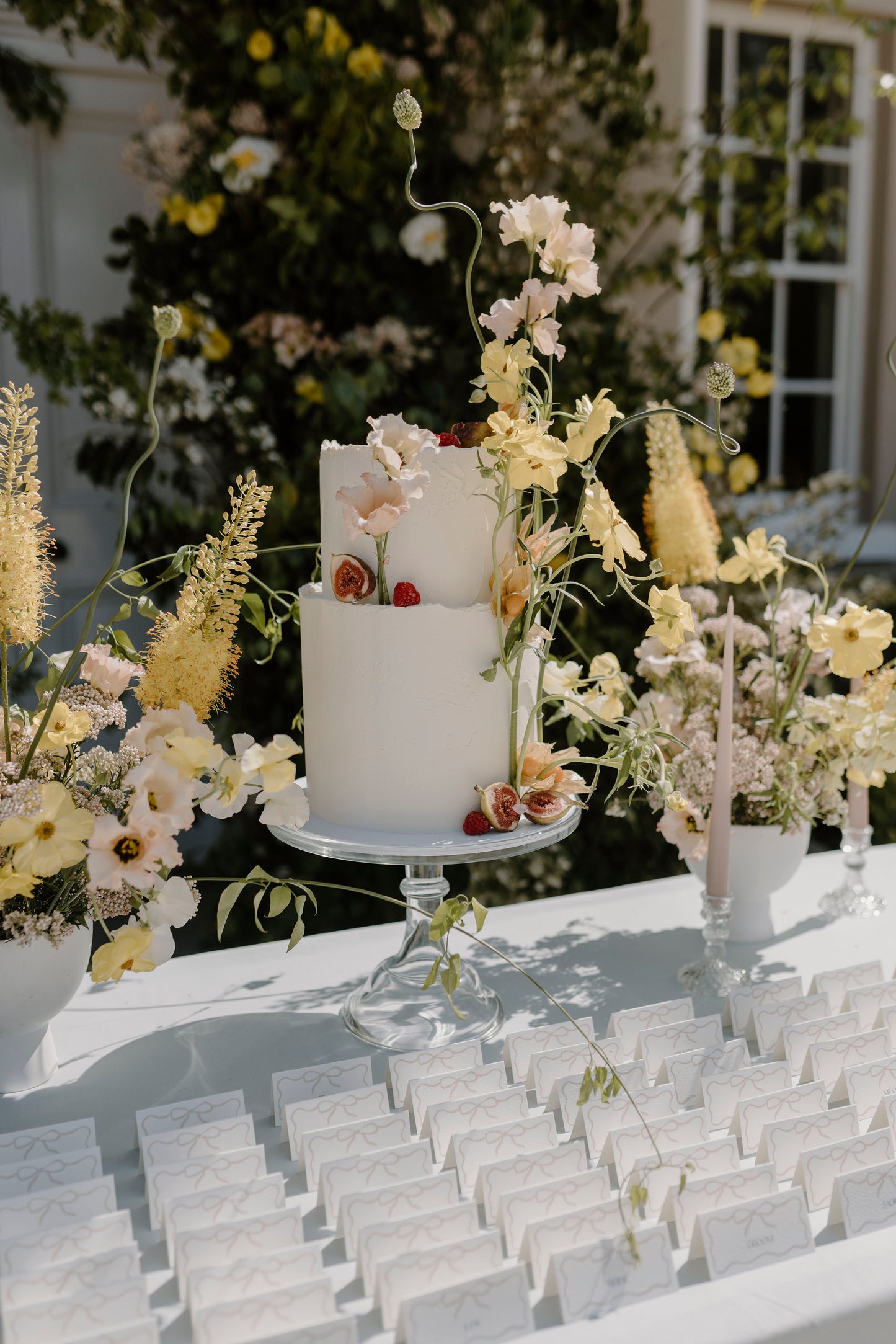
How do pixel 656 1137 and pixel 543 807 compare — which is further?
pixel 543 807

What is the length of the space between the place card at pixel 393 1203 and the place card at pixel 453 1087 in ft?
0.30

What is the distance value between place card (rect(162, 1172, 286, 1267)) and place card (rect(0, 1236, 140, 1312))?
0.04m

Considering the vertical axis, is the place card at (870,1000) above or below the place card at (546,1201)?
below

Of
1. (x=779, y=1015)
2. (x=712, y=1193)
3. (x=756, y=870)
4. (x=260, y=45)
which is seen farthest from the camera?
(x=260, y=45)

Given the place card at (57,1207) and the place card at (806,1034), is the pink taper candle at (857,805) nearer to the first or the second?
the place card at (806,1034)

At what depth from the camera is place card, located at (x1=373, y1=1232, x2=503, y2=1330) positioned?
1.91ft

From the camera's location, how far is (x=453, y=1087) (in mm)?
755

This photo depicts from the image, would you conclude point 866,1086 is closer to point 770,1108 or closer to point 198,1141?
point 770,1108

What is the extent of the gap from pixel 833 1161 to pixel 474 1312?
25cm

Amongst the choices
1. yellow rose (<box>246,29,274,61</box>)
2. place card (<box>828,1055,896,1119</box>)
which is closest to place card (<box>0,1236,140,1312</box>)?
place card (<box>828,1055,896,1119</box>)

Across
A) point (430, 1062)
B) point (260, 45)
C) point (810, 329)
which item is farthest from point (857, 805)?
point (810, 329)

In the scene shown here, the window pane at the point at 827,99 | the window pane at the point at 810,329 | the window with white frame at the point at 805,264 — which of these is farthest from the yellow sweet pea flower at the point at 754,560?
the window pane at the point at 810,329

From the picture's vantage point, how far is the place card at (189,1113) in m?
→ 0.73

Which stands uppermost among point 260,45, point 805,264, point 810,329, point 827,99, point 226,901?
point 827,99
